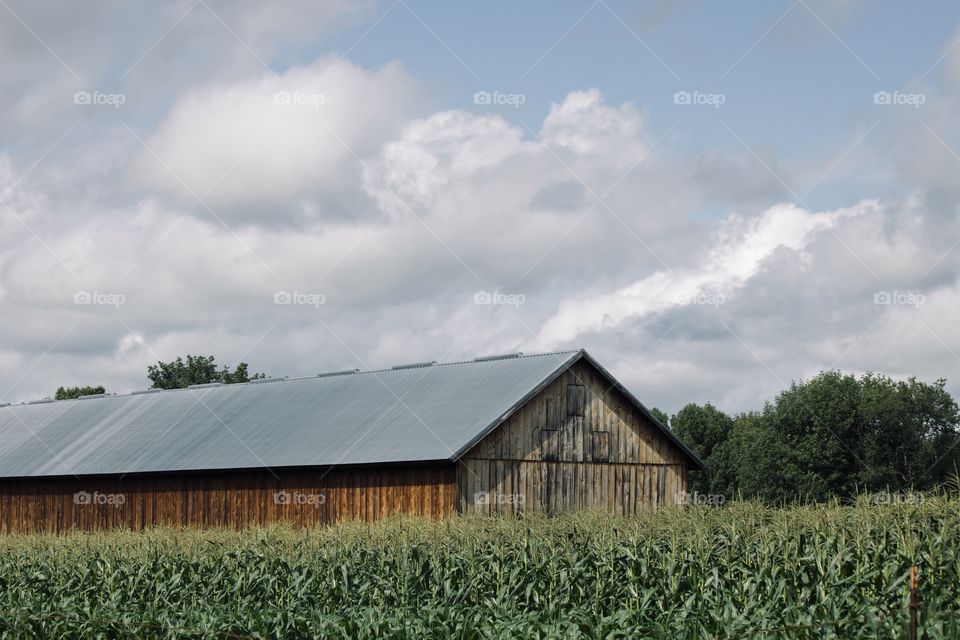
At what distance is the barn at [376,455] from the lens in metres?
29.5

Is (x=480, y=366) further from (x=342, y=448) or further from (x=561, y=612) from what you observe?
(x=561, y=612)

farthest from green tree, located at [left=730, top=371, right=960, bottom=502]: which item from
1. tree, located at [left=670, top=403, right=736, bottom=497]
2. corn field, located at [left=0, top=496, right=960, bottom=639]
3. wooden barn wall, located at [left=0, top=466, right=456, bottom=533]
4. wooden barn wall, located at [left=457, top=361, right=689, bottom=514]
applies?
corn field, located at [left=0, top=496, right=960, bottom=639]

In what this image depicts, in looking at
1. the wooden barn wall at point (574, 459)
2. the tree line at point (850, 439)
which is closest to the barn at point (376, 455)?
the wooden barn wall at point (574, 459)

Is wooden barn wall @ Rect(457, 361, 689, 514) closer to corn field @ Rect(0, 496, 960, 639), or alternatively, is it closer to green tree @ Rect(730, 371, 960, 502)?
corn field @ Rect(0, 496, 960, 639)

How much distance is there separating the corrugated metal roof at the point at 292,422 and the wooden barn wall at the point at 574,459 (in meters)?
0.66

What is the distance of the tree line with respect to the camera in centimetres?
6688

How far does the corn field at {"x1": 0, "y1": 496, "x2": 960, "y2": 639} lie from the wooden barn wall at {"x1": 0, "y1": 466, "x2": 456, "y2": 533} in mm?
8273

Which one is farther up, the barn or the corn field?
the barn

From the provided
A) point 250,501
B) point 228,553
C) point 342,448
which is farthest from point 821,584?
point 250,501

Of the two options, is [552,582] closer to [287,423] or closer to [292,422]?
[292,422]

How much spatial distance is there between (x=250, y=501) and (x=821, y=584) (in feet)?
73.5

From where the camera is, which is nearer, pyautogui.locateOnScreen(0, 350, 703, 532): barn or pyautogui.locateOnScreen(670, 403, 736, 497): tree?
pyautogui.locateOnScreen(0, 350, 703, 532): barn

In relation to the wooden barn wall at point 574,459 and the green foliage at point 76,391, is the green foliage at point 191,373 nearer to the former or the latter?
the green foliage at point 76,391

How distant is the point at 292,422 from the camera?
1380 inches
